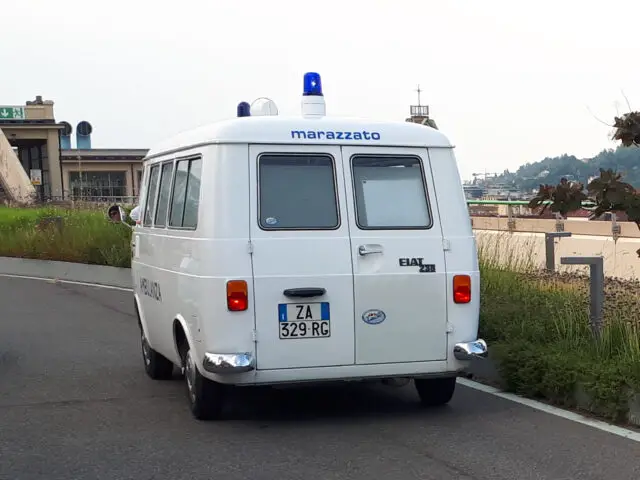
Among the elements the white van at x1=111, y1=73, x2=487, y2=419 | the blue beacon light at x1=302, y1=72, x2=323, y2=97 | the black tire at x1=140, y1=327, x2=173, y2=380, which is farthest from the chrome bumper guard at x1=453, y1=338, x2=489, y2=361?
the black tire at x1=140, y1=327, x2=173, y2=380

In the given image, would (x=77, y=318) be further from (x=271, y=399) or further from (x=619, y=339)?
(x=619, y=339)

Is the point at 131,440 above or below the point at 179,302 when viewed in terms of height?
below

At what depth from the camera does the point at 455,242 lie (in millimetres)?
7109

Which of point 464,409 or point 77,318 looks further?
point 77,318

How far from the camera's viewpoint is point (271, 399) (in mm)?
8133

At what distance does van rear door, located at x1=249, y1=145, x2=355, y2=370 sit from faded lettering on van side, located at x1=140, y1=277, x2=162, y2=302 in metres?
1.71

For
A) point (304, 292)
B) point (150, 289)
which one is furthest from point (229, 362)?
point (150, 289)

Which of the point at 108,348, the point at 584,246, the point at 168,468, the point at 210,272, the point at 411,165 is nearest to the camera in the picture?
the point at 168,468

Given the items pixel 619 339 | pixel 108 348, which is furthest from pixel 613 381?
pixel 108 348

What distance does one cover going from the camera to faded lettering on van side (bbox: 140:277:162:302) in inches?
323

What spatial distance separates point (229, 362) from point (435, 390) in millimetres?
1934

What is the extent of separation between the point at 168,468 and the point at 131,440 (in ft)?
2.71

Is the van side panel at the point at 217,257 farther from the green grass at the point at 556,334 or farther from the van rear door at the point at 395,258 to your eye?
the green grass at the point at 556,334

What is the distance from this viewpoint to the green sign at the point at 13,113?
63.9 meters
